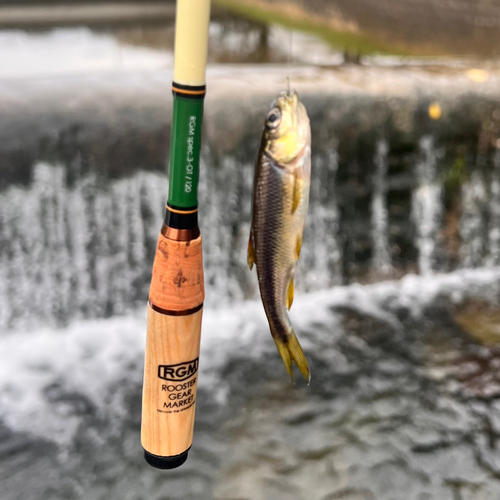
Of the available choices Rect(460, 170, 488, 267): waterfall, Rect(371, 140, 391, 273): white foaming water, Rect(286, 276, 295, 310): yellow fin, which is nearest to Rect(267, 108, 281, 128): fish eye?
Rect(286, 276, 295, 310): yellow fin

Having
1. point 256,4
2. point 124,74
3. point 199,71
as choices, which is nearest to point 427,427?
point 199,71

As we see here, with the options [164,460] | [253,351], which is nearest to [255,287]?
[253,351]

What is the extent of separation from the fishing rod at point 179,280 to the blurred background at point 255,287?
1354 mm

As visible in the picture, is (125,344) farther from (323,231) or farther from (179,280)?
(179,280)

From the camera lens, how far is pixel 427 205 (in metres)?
4.75

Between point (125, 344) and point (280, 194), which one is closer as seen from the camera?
point (280, 194)

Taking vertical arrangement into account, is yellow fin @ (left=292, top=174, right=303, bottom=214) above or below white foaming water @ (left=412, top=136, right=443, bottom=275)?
above

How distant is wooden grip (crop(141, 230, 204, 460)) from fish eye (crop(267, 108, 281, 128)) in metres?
0.35

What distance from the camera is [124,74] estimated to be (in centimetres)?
395

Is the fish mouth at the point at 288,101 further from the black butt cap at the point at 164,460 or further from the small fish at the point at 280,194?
the black butt cap at the point at 164,460

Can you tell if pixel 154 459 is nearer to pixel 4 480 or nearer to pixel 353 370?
pixel 4 480

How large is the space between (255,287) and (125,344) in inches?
42.5

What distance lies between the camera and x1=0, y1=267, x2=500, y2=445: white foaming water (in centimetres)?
328

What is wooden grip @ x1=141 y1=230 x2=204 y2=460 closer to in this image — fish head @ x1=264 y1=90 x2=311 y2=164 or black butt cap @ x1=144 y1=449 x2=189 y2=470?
black butt cap @ x1=144 y1=449 x2=189 y2=470
